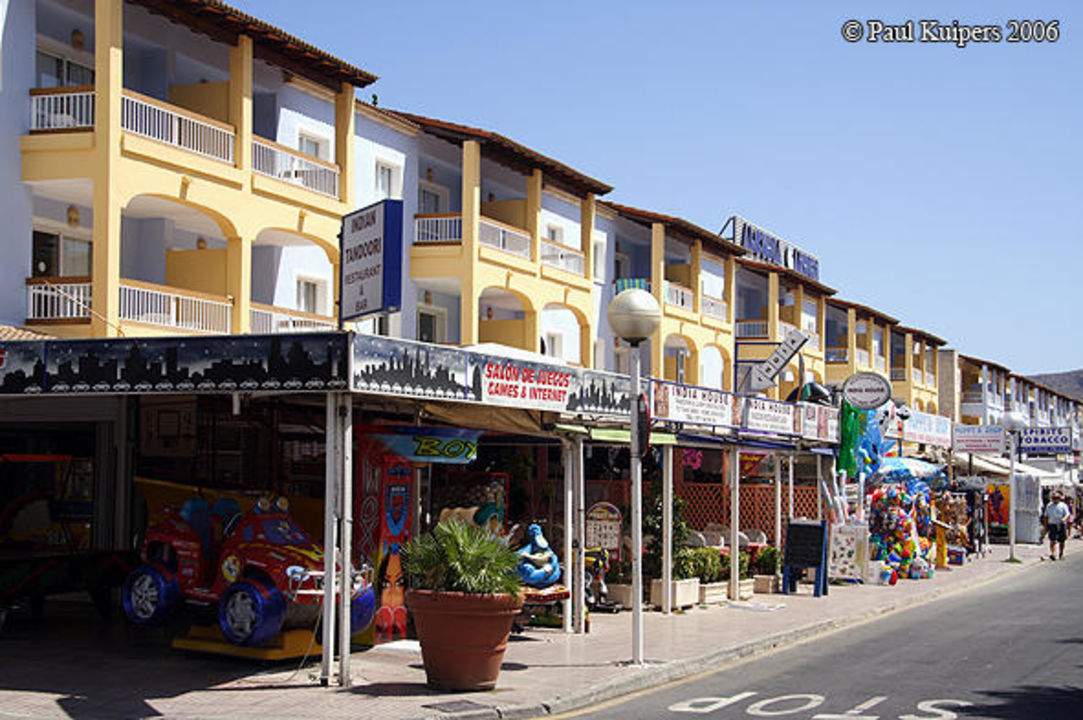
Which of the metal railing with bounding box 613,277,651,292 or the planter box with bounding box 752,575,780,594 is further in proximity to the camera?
the metal railing with bounding box 613,277,651,292

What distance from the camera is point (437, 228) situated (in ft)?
104

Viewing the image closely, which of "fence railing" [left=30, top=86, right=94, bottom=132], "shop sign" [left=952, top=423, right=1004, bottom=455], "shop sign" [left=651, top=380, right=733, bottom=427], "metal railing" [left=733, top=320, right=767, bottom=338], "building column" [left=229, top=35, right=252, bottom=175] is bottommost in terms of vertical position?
"shop sign" [left=952, top=423, right=1004, bottom=455]

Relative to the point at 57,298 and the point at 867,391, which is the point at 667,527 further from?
the point at 57,298

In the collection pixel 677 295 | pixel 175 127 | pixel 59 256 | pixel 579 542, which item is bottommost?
pixel 579 542

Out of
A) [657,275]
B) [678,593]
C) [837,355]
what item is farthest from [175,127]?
[837,355]

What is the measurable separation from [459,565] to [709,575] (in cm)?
933

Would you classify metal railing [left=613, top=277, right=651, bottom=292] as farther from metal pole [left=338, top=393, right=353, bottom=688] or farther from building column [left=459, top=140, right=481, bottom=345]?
metal pole [left=338, top=393, right=353, bottom=688]

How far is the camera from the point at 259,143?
24938 millimetres

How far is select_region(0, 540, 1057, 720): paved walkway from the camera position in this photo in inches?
428

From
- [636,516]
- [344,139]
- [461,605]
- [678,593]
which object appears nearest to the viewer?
[461,605]

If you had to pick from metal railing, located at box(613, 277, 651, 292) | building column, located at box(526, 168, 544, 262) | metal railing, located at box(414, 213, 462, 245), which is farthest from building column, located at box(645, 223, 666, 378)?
metal railing, located at box(414, 213, 462, 245)

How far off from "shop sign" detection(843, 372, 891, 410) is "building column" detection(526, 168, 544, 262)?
11.0 meters

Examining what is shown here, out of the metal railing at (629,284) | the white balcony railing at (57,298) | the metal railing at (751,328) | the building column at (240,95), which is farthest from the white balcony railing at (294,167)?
the metal railing at (751,328)

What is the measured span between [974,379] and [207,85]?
6764cm
